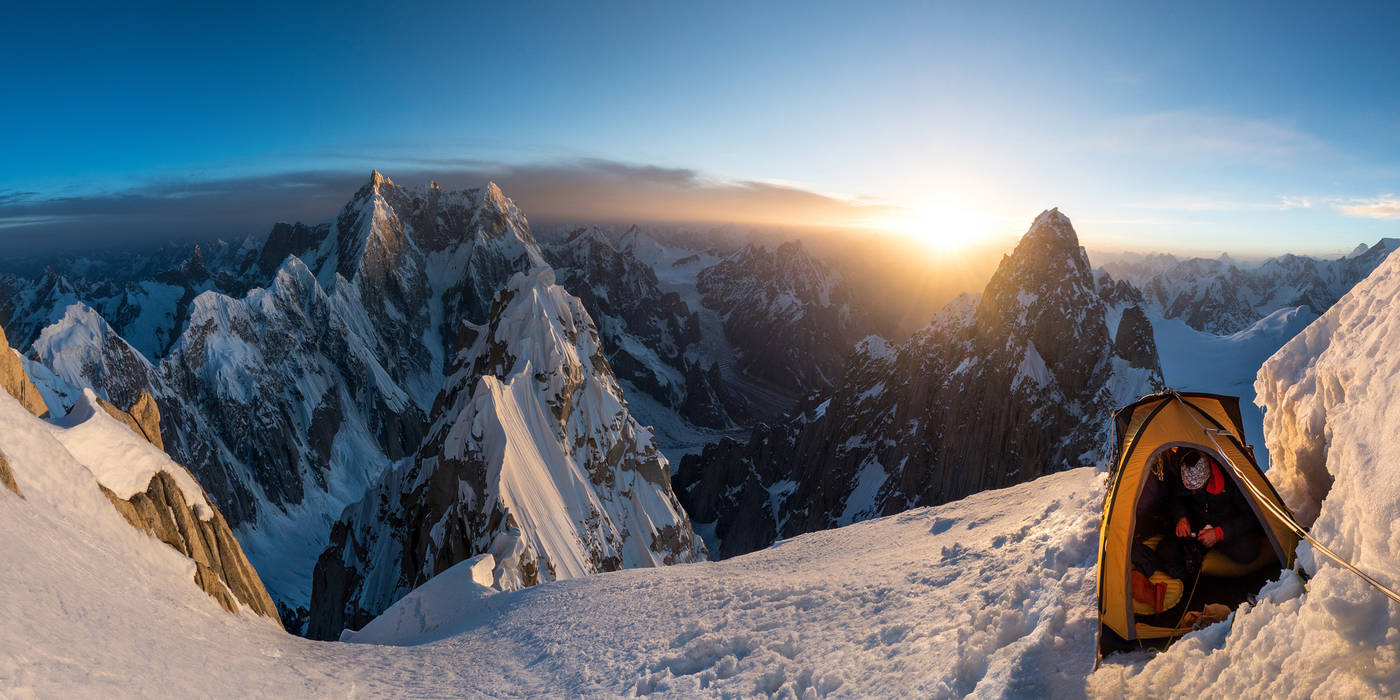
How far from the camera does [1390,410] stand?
5.87 meters

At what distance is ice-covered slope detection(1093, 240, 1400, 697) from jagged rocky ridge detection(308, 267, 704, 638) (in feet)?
91.8

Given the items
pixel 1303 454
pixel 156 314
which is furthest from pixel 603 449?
pixel 156 314

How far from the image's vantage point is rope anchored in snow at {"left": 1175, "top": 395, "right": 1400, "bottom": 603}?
500cm

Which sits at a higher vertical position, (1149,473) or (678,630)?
(1149,473)

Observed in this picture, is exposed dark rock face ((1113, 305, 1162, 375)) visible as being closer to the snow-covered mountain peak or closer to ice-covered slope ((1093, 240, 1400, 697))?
the snow-covered mountain peak

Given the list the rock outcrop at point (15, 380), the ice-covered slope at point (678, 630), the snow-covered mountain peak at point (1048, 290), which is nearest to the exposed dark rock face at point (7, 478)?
the ice-covered slope at point (678, 630)

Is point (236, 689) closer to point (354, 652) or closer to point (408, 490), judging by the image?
point (354, 652)

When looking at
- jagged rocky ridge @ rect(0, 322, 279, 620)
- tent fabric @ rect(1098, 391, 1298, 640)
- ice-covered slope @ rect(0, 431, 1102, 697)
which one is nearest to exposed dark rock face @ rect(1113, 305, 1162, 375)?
ice-covered slope @ rect(0, 431, 1102, 697)

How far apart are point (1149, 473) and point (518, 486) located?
4487 cm

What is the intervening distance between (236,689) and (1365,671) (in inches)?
600

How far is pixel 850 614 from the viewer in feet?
37.3

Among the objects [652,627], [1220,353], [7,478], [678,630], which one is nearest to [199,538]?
[7,478]

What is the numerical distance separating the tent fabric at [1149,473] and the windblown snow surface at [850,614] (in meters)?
0.50

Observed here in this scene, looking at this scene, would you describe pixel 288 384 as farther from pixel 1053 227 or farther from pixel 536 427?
pixel 1053 227
